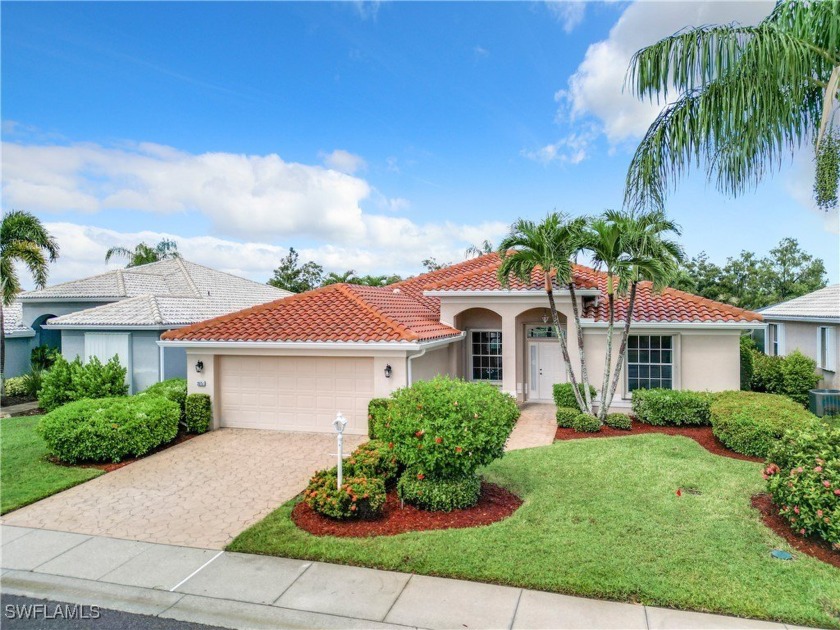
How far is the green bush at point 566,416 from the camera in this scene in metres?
13.3

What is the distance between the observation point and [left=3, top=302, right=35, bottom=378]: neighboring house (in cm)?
2106

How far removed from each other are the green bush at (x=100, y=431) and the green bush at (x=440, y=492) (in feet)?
23.2

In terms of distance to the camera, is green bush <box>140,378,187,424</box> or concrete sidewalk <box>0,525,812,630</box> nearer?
concrete sidewalk <box>0,525,812,630</box>

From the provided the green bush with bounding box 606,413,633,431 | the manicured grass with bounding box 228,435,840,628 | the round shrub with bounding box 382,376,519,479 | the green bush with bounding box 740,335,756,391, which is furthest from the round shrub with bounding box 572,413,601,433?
the green bush with bounding box 740,335,756,391

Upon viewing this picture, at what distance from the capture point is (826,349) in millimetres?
17859

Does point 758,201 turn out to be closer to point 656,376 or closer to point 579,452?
point 579,452

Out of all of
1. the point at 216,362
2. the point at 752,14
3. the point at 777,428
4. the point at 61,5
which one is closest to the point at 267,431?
the point at 216,362

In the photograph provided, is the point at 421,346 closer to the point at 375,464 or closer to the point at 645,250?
the point at 375,464

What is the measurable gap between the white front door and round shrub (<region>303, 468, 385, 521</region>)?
10593 mm

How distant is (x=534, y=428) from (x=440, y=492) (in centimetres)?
675

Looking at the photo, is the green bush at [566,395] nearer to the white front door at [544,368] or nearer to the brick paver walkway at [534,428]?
the brick paver walkway at [534,428]

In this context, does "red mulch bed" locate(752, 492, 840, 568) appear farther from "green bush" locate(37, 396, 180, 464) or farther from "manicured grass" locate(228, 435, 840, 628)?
"green bush" locate(37, 396, 180, 464)

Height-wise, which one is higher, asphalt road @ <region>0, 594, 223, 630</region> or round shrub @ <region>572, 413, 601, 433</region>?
round shrub @ <region>572, 413, 601, 433</region>

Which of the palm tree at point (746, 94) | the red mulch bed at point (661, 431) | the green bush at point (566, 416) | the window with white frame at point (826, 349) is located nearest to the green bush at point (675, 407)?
the red mulch bed at point (661, 431)
